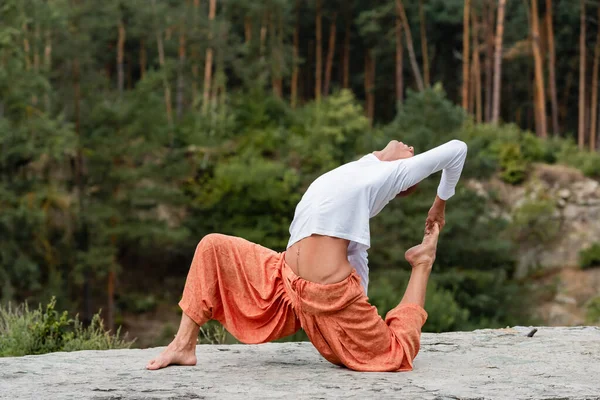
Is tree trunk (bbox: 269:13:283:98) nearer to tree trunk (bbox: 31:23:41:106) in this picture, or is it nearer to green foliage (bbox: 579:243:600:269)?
tree trunk (bbox: 31:23:41:106)

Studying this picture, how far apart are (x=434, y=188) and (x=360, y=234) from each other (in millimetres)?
16940

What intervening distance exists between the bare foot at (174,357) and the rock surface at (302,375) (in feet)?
0.15

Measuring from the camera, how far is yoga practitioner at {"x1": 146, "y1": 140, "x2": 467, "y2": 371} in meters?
4.36

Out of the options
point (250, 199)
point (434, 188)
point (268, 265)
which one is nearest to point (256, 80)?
point (250, 199)

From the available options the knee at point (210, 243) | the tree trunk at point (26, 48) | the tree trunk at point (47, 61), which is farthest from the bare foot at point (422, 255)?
the tree trunk at point (26, 48)

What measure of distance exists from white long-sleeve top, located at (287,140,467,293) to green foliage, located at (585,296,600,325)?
15339 millimetres

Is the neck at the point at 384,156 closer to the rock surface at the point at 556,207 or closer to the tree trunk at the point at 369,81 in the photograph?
the rock surface at the point at 556,207

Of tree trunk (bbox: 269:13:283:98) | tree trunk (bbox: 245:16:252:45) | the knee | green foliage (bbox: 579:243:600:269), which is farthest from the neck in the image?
tree trunk (bbox: 245:16:252:45)

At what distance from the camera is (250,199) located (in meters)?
24.8

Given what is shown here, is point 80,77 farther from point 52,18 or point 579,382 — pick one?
point 579,382

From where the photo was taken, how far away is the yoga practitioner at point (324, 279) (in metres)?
4.36

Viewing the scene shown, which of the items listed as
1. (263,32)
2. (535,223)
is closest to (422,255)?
(535,223)

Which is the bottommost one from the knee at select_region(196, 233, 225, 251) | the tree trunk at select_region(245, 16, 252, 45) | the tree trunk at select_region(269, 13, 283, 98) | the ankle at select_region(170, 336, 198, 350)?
the ankle at select_region(170, 336, 198, 350)

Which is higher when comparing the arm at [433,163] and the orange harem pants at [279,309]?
the arm at [433,163]
